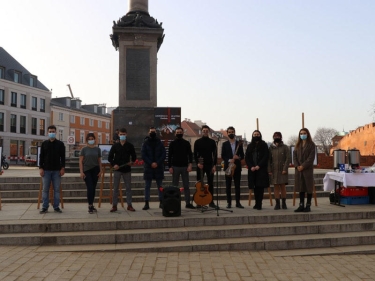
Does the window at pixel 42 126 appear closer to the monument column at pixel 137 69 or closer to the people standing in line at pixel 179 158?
the monument column at pixel 137 69

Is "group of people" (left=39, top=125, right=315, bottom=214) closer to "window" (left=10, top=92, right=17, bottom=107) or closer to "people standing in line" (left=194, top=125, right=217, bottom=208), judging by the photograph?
"people standing in line" (left=194, top=125, right=217, bottom=208)

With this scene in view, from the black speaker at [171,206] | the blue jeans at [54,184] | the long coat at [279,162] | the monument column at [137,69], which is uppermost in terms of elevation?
the monument column at [137,69]

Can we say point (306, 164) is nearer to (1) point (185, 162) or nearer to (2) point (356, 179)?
(2) point (356, 179)

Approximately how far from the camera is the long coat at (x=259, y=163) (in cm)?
943

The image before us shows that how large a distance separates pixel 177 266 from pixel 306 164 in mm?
4379

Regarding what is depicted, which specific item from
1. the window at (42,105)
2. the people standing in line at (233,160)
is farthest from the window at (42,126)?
the people standing in line at (233,160)

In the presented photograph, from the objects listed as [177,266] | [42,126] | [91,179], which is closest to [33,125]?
[42,126]

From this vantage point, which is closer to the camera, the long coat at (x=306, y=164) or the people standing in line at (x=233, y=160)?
the long coat at (x=306, y=164)

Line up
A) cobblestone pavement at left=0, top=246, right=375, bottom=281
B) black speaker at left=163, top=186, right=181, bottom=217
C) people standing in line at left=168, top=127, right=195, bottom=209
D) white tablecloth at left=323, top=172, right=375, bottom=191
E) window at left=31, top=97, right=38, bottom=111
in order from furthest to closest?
window at left=31, top=97, right=38, bottom=111 → white tablecloth at left=323, top=172, right=375, bottom=191 → people standing in line at left=168, top=127, right=195, bottom=209 → black speaker at left=163, top=186, right=181, bottom=217 → cobblestone pavement at left=0, top=246, right=375, bottom=281

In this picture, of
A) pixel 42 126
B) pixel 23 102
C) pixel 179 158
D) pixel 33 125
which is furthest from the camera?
pixel 42 126

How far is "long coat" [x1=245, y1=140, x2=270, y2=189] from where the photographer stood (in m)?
9.43

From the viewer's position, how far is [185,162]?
928 cm

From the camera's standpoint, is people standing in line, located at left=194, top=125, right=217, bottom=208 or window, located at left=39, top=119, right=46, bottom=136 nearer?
people standing in line, located at left=194, top=125, right=217, bottom=208

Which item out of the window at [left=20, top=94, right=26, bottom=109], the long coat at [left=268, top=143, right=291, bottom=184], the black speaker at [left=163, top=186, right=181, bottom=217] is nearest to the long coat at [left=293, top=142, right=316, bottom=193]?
the long coat at [left=268, top=143, right=291, bottom=184]
